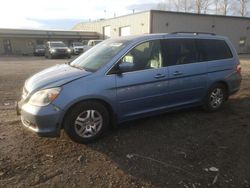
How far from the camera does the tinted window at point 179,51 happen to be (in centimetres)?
510

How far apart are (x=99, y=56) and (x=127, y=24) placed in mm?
33533

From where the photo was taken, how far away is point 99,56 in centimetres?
490

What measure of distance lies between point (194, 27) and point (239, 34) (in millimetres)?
9535

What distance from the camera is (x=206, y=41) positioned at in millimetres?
5820

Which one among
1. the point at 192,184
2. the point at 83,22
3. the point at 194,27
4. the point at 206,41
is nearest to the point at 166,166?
the point at 192,184

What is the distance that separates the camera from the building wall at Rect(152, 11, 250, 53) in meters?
32.3

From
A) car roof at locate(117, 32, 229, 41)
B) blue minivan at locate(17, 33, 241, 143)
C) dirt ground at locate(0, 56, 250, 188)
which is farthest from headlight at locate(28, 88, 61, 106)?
car roof at locate(117, 32, 229, 41)

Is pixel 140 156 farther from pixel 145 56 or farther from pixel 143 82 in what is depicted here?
pixel 145 56

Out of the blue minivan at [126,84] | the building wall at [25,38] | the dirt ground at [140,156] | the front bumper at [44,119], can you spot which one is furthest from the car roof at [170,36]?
the building wall at [25,38]

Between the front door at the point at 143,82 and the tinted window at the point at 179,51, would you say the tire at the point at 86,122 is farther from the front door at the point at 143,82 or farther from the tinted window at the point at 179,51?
the tinted window at the point at 179,51

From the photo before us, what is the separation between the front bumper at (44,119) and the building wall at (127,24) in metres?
29.6

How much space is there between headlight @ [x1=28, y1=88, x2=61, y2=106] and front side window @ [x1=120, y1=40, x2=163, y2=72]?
1.32 meters

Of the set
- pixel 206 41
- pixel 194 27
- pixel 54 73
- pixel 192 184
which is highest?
pixel 194 27

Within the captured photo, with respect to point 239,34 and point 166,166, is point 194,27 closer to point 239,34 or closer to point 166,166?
point 239,34
